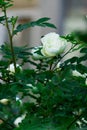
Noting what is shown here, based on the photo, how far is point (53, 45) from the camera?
1.09 meters

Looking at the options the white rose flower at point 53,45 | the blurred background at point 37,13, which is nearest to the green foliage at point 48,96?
the white rose flower at point 53,45

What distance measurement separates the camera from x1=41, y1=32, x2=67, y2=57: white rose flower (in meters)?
1.09

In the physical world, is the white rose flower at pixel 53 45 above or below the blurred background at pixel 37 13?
above

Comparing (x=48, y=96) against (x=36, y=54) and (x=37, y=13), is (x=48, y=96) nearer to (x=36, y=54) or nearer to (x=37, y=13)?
(x=36, y=54)

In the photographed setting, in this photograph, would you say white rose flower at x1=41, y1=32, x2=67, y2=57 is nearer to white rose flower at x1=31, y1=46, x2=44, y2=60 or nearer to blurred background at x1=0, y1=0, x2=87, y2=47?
white rose flower at x1=31, y1=46, x2=44, y2=60

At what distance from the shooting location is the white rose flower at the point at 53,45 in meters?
1.09

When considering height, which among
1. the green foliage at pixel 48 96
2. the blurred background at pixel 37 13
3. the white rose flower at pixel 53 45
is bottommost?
the blurred background at pixel 37 13

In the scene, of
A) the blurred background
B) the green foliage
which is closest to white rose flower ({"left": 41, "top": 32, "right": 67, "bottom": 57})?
the green foliage

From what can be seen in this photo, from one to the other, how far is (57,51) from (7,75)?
141mm

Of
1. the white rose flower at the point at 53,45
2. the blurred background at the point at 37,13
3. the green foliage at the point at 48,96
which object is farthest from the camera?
the blurred background at the point at 37,13

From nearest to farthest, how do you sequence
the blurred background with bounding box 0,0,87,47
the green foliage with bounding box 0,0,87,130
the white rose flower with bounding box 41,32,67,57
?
the green foliage with bounding box 0,0,87,130
the white rose flower with bounding box 41,32,67,57
the blurred background with bounding box 0,0,87,47

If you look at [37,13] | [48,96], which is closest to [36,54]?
[48,96]

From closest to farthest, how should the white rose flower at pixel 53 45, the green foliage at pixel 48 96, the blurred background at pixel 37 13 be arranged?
1. the green foliage at pixel 48 96
2. the white rose flower at pixel 53 45
3. the blurred background at pixel 37 13

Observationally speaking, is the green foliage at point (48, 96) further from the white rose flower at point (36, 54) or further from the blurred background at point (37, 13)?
the blurred background at point (37, 13)
